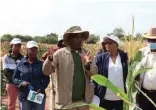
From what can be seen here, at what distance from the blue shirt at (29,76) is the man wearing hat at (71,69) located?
1.09 meters

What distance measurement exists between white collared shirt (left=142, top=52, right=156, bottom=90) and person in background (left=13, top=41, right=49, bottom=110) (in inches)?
58.7

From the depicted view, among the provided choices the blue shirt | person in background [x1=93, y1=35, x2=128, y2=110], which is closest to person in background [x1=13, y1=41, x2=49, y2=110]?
the blue shirt

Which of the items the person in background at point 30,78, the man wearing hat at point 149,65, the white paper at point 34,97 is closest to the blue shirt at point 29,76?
the person in background at point 30,78

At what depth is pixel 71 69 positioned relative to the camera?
3760mm

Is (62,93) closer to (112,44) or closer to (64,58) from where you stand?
(64,58)

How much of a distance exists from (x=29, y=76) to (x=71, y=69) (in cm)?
128

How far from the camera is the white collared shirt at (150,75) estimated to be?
3.91 m

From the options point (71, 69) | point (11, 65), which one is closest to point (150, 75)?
point (71, 69)

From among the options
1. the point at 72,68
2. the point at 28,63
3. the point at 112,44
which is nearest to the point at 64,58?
the point at 72,68

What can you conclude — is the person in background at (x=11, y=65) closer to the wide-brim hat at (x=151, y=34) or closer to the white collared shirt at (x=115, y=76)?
the white collared shirt at (x=115, y=76)

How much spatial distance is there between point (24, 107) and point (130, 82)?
2.65m

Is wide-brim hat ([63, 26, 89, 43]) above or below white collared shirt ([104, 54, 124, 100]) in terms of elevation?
above

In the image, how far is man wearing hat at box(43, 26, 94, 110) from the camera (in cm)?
376

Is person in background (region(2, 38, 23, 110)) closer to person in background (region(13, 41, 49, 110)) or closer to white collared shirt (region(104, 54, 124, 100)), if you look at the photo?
person in background (region(13, 41, 49, 110))
